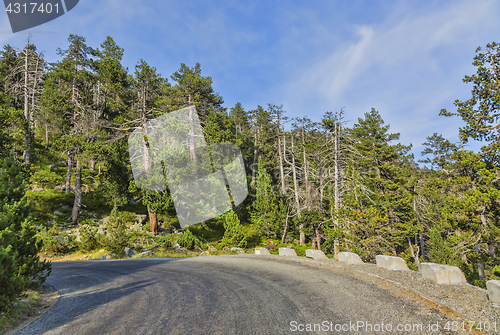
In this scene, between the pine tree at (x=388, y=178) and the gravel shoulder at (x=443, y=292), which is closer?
the gravel shoulder at (x=443, y=292)

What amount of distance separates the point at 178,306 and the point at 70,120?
29030 mm

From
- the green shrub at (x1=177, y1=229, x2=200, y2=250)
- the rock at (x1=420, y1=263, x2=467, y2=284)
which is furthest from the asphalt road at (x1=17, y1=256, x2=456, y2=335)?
the green shrub at (x1=177, y1=229, x2=200, y2=250)

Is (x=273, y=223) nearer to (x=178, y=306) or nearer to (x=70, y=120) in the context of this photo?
(x=178, y=306)

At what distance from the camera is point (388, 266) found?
24.8 ft

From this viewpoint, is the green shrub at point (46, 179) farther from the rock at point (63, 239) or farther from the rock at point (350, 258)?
the rock at point (350, 258)

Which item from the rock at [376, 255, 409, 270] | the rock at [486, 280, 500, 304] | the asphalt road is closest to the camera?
the asphalt road

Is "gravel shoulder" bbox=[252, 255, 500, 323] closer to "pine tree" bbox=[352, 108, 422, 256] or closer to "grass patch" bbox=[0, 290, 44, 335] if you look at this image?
"grass patch" bbox=[0, 290, 44, 335]

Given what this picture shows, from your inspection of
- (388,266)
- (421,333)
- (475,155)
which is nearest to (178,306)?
(421,333)

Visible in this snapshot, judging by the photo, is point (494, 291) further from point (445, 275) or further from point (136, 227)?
point (136, 227)

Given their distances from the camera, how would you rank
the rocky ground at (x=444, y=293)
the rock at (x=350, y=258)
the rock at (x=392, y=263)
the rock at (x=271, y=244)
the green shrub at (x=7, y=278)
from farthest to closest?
the rock at (x=271, y=244)
the rock at (x=350, y=258)
the rock at (x=392, y=263)
the green shrub at (x=7, y=278)
the rocky ground at (x=444, y=293)

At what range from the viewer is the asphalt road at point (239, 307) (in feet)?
13.4

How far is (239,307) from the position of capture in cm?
496

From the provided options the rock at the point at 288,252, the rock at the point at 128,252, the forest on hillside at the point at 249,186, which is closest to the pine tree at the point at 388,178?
the forest on hillside at the point at 249,186

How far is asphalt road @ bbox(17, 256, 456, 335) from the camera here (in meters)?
4.07
